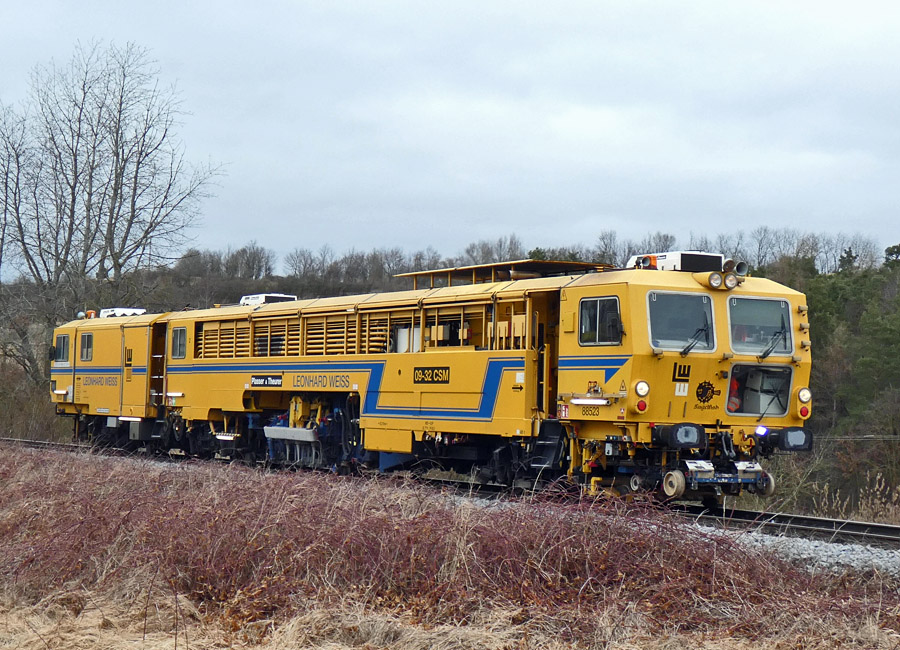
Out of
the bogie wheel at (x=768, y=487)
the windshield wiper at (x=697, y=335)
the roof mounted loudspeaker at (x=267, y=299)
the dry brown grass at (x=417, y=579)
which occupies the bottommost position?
the dry brown grass at (x=417, y=579)

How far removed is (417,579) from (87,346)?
63.5ft

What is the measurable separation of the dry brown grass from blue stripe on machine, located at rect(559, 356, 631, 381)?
138 inches

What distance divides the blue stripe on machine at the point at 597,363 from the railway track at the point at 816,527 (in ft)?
6.13

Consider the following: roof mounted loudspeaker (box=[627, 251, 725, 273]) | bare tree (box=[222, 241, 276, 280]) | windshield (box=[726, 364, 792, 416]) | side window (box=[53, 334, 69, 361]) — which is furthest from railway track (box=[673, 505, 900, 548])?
bare tree (box=[222, 241, 276, 280])

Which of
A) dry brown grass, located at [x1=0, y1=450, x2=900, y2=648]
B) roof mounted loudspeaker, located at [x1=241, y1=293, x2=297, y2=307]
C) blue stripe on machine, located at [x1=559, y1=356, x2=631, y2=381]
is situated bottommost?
dry brown grass, located at [x1=0, y1=450, x2=900, y2=648]

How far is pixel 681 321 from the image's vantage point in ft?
43.1

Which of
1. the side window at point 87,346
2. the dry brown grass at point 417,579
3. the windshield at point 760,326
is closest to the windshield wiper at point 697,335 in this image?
the windshield at point 760,326

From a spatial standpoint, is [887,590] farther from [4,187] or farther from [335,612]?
[4,187]

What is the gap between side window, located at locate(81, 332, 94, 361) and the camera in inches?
989

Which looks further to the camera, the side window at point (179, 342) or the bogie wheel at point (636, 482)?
the side window at point (179, 342)

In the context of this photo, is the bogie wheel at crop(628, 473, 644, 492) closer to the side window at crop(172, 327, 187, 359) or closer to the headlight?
the headlight

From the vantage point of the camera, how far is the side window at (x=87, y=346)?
82.4 ft

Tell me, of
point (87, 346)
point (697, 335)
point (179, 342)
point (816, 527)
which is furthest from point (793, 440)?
point (87, 346)

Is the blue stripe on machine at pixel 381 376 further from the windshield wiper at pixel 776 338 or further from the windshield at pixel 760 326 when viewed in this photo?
the windshield wiper at pixel 776 338
